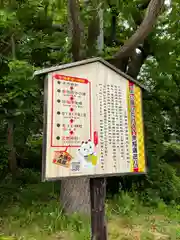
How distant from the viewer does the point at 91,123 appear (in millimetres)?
2969

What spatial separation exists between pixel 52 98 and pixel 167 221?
4.20m

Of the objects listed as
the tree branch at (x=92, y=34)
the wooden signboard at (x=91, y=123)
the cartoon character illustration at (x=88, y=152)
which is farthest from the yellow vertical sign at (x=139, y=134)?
the tree branch at (x=92, y=34)

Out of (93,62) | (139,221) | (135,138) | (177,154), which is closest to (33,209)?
(139,221)

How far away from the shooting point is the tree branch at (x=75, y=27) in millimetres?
4172

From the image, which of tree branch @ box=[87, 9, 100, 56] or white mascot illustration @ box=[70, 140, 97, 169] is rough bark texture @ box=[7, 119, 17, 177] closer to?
tree branch @ box=[87, 9, 100, 56]

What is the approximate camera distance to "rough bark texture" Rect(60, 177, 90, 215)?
18.5 feet

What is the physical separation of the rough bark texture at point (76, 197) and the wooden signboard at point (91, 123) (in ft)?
8.72

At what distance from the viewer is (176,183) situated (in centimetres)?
763

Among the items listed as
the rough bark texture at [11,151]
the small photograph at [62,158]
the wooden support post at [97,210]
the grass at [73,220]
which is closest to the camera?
the small photograph at [62,158]

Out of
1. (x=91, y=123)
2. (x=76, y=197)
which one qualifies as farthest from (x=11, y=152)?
(x=91, y=123)

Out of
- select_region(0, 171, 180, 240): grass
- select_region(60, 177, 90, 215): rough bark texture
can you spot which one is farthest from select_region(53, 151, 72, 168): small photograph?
select_region(60, 177, 90, 215): rough bark texture

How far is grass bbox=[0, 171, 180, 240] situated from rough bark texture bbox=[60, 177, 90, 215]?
0.69ft

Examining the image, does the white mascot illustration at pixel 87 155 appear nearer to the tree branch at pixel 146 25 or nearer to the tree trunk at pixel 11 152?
the tree branch at pixel 146 25

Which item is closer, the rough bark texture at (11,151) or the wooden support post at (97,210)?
the wooden support post at (97,210)
